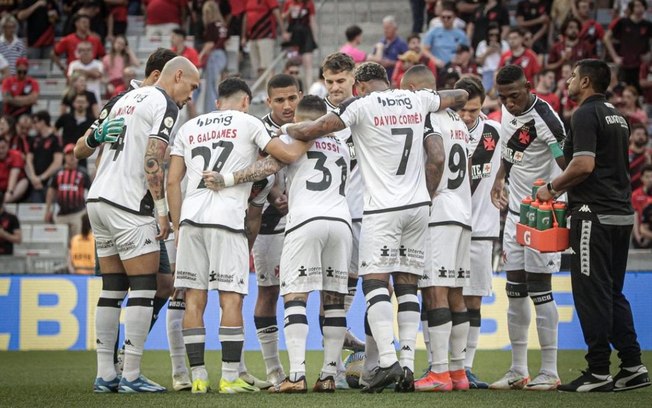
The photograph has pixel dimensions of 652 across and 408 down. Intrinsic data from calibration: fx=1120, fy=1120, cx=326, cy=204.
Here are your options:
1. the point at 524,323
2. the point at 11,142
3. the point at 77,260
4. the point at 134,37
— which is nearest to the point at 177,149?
the point at 524,323

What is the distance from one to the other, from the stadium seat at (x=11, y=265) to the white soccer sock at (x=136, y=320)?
9122 millimetres

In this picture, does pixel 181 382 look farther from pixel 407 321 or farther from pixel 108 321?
pixel 407 321

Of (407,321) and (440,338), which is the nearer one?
(407,321)

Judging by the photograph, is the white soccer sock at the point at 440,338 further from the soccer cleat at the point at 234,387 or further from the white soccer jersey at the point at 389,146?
the soccer cleat at the point at 234,387

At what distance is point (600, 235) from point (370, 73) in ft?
8.13

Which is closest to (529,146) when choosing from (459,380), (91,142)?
(459,380)

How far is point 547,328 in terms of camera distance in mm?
10539

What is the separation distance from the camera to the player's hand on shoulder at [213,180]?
377 inches

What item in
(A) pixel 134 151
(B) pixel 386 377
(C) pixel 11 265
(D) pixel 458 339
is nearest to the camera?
(B) pixel 386 377

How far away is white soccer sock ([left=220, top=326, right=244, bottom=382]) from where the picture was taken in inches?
372

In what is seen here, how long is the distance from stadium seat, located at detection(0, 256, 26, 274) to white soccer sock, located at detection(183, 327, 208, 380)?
9555 mm

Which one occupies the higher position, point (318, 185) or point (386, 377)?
Answer: point (318, 185)

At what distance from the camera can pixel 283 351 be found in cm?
1606

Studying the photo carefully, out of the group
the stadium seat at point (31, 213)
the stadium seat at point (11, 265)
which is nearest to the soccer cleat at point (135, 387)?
the stadium seat at point (11, 265)
